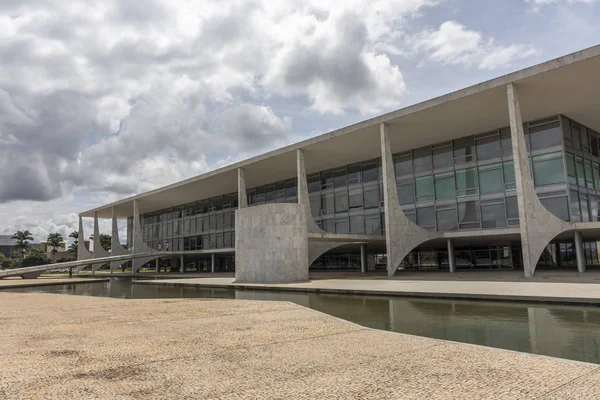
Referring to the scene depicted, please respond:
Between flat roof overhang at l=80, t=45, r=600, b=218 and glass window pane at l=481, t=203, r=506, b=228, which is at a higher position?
flat roof overhang at l=80, t=45, r=600, b=218

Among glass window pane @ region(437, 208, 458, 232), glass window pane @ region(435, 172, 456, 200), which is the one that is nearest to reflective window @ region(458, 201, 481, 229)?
glass window pane @ region(437, 208, 458, 232)

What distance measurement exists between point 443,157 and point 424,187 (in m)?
2.40

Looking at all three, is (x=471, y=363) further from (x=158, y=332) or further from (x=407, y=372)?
(x=158, y=332)

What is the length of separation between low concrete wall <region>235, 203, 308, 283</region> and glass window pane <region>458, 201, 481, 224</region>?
10.9m

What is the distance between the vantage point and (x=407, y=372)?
4.99 m

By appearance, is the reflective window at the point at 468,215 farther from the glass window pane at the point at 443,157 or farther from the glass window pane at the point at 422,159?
the glass window pane at the point at 422,159

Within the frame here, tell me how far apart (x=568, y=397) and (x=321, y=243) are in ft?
86.1

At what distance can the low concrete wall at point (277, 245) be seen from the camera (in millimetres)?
24016

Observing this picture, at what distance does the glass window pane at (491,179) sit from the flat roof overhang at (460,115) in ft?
8.04

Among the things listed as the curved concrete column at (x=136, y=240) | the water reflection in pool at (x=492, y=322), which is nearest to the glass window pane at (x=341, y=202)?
the water reflection in pool at (x=492, y=322)

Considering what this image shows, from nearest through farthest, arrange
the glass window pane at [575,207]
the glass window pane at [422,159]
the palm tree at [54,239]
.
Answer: the glass window pane at [575,207] < the glass window pane at [422,159] < the palm tree at [54,239]

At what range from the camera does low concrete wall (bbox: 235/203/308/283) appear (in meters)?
24.0

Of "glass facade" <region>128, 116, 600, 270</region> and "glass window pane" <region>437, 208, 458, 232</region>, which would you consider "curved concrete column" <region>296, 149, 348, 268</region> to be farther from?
"glass window pane" <region>437, 208, 458, 232</region>

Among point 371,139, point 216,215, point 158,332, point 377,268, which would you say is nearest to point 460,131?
point 371,139
